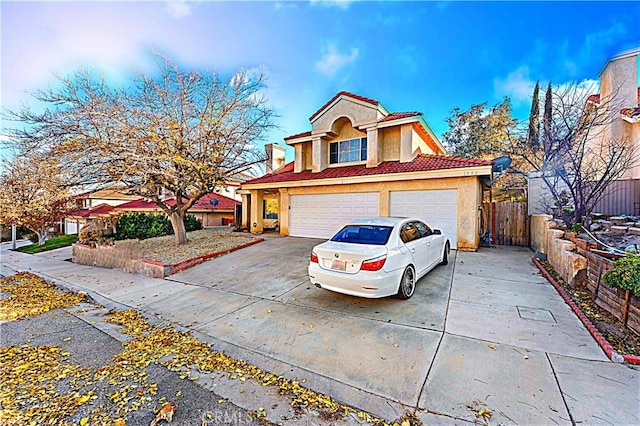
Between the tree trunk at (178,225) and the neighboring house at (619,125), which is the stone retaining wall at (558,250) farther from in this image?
the tree trunk at (178,225)

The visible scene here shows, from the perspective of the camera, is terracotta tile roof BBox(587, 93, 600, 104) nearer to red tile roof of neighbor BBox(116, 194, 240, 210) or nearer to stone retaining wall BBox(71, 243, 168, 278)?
stone retaining wall BBox(71, 243, 168, 278)

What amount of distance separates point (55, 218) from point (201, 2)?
74.3 feet

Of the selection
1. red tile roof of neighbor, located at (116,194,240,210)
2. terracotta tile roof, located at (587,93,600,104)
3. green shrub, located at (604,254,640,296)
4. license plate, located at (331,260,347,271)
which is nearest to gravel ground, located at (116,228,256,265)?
license plate, located at (331,260,347,271)

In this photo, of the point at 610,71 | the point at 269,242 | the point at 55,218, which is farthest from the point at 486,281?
the point at 55,218

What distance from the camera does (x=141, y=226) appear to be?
13.4 metres

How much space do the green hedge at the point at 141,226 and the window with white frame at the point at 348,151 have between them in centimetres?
918

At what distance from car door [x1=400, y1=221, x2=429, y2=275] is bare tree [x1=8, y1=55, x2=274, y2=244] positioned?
7534mm

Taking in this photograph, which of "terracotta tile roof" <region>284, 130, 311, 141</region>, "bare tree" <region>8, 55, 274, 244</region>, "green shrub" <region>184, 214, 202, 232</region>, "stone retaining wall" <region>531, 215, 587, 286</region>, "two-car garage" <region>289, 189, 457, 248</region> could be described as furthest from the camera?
"green shrub" <region>184, 214, 202, 232</region>

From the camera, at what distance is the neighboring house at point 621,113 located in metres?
10.2

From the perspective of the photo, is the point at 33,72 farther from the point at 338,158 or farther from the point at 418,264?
the point at 418,264

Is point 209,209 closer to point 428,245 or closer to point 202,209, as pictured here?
point 202,209

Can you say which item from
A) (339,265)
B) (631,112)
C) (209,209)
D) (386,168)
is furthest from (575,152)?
(209,209)

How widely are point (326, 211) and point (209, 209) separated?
13039mm

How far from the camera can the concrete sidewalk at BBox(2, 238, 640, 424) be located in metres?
2.85
